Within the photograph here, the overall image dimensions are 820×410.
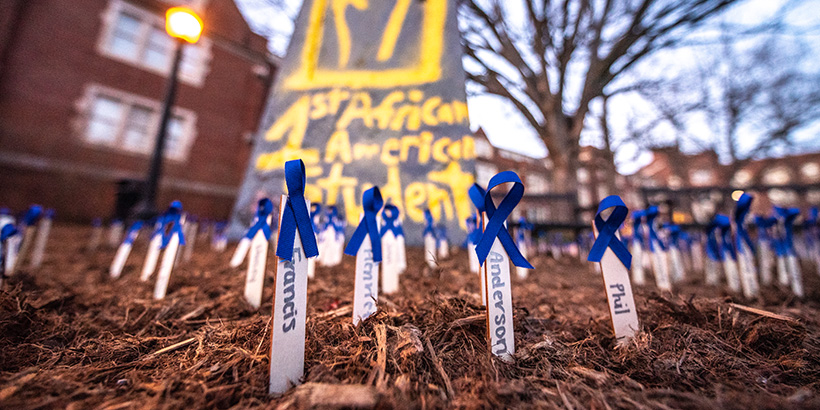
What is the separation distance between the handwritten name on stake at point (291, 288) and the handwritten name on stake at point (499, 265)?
1.83 ft

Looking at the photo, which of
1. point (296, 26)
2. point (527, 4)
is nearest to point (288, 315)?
point (296, 26)

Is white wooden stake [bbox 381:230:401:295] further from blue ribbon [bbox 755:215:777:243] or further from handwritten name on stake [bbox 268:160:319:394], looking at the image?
blue ribbon [bbox 755:215:777:243]

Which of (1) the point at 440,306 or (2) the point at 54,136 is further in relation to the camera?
(2) the point at 54,136

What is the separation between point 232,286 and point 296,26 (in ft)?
17.0

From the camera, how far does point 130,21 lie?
9070 mm

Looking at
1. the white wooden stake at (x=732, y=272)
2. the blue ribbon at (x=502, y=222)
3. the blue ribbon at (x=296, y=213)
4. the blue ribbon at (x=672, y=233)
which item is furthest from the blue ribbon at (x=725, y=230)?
the blue ribbon at (x=296, y=213)

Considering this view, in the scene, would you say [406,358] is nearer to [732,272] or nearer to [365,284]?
[365,284]

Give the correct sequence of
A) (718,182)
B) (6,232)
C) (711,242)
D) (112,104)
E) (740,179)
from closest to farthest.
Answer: (6,232), (711,242), (112,104), (718,182), (740,179)

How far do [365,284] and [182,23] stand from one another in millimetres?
4770

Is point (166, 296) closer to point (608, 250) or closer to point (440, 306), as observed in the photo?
point (440, 306)

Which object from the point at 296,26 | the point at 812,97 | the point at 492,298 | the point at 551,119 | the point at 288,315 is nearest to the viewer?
the point at 288,315

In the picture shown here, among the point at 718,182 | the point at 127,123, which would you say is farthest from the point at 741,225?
the point at 718,182

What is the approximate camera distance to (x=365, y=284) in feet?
3.81

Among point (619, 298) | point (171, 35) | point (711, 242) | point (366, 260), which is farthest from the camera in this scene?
point (171, 35)
